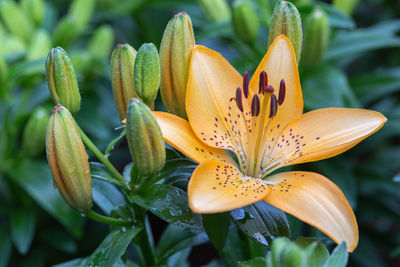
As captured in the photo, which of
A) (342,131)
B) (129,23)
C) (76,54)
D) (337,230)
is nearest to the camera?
(337,230)

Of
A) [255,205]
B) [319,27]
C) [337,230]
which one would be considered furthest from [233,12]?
[337,230]

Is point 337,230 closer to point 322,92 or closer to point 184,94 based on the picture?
point 184,94

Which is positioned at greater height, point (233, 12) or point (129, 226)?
point (233, 12)

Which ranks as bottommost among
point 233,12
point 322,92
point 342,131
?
point 322,92

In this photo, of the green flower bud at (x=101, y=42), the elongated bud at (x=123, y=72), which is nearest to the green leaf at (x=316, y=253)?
the elongated bud at (x=123, y=72)

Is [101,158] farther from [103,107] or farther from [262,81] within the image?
[103,107]

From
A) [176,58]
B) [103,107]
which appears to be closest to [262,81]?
[176,58]

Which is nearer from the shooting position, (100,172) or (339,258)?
(339,258)

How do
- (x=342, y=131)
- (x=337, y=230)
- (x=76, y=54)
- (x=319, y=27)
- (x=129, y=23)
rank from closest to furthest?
(x=337, y=230)
(x=342, y=131)
(x=319, y=27)
(x=76, y=54)
(x=129, y=23)
